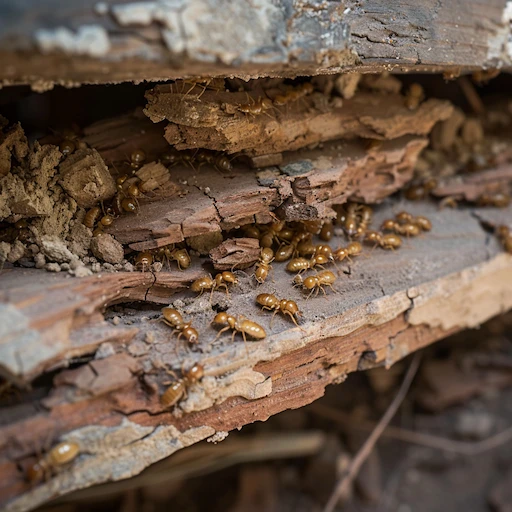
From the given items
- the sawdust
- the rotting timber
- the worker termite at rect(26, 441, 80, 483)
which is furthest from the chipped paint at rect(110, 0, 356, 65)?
the worker termite at rect(26, 441, 80, 483)

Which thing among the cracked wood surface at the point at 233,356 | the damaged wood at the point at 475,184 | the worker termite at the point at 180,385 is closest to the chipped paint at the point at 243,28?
the cracked wood surface at the point at 233,356

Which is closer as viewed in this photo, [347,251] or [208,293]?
[208,293]

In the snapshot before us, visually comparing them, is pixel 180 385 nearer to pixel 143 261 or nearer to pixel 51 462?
pixel 51 462

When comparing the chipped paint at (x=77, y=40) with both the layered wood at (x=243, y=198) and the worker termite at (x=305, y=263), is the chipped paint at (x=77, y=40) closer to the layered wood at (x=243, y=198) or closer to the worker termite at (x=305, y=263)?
the layered wood at (x=243, y=198)

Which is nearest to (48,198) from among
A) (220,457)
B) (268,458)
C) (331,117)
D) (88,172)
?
(88,172)

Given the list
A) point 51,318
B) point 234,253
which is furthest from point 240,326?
point 51,318

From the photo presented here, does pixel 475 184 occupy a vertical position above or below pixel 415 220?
above

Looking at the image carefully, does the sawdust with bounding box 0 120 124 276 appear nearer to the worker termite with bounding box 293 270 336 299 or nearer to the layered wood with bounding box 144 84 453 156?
the layered wood with bounding box 144 84 453 156
